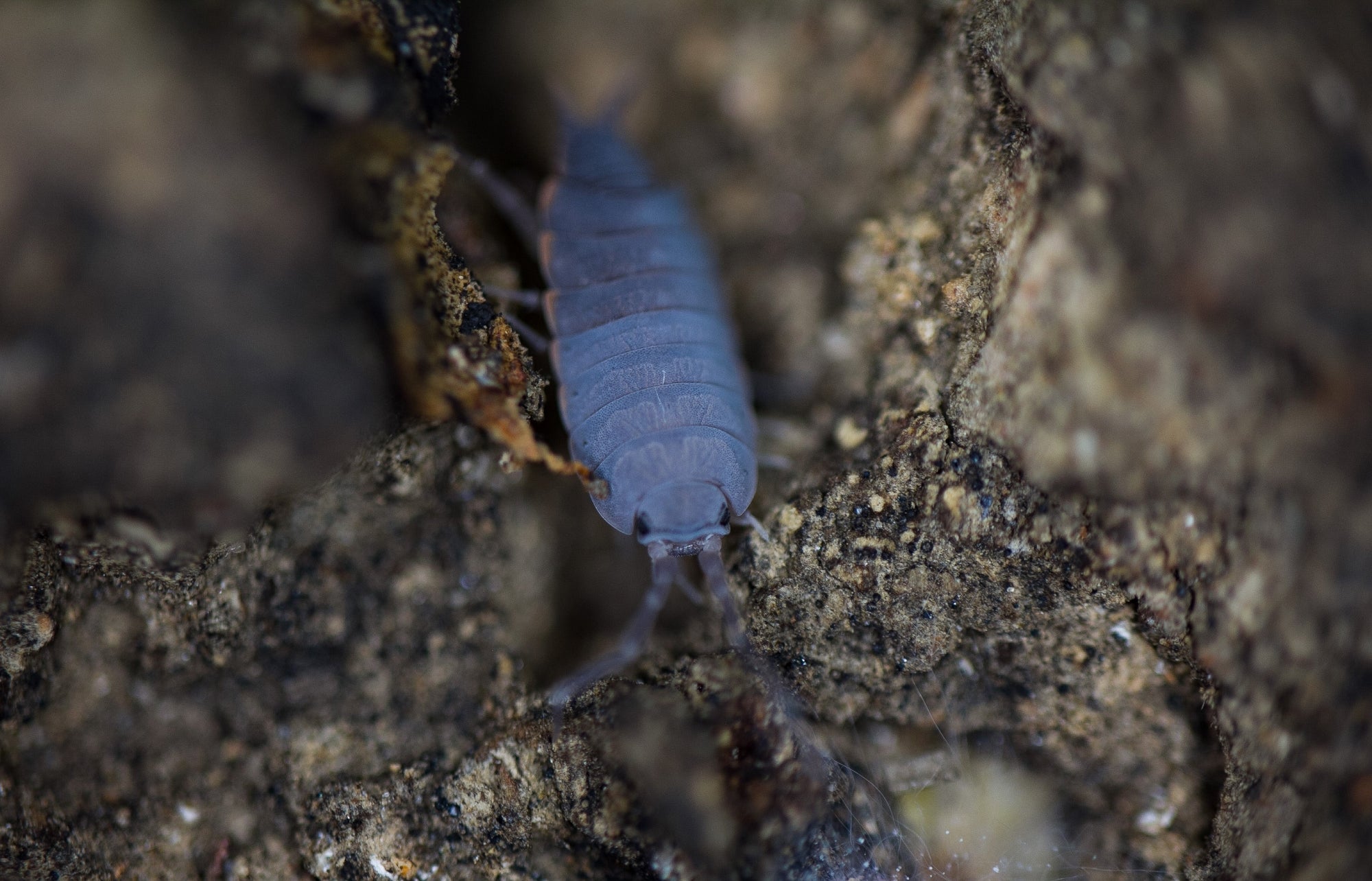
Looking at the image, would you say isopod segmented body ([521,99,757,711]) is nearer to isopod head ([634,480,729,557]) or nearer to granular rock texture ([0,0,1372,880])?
isopod head ([634,480,729,557])

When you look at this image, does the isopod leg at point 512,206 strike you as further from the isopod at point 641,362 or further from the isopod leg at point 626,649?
the isopod leg at point 626,649

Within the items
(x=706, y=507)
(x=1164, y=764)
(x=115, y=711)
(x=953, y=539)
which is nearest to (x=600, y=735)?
(x=706, y=507)

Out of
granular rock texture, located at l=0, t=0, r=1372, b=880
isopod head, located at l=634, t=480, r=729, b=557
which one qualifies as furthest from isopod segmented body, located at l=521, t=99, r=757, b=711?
granular rock texture, located at l=0, t=0, r=1372, b=880

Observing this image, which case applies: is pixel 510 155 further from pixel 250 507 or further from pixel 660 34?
pixel 250 507

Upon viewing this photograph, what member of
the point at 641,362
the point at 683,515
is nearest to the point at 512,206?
the point at 641,362

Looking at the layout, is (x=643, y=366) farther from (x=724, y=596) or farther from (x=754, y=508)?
(x=724, y=596)

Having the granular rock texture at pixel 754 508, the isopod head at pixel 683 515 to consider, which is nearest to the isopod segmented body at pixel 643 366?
the isopod head at pixel 683 515
